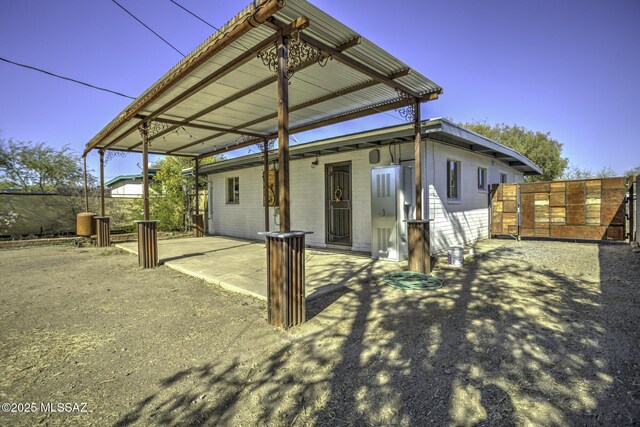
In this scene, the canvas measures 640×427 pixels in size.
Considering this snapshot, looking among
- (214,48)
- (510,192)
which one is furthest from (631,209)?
(214,48)

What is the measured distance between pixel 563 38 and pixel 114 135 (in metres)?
13.9

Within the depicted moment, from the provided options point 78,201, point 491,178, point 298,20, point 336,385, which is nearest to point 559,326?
point 336,385

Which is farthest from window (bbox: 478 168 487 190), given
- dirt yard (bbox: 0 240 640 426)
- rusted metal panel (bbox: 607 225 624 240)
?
dirt yard (bbox: 0 240 640 426)

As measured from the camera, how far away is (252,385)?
220 cm

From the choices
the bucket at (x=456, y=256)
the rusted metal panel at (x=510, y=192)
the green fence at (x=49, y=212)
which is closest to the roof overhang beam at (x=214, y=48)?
the bucket at (x=456, y=256)

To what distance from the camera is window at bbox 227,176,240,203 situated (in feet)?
39.2

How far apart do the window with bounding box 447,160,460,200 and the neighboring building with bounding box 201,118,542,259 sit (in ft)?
0.09

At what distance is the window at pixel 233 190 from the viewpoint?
1195 centimetres

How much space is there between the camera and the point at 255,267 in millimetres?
5895

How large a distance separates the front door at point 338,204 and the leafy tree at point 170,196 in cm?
779

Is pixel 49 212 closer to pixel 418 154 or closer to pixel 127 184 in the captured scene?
pixel 418 154

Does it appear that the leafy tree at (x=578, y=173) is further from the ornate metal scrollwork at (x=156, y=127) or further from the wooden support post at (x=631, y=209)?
the ornate metal scrollwork at (x=156, y=127)

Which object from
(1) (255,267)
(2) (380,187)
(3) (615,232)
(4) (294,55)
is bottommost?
(1) (255,267)

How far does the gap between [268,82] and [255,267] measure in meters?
3.36
